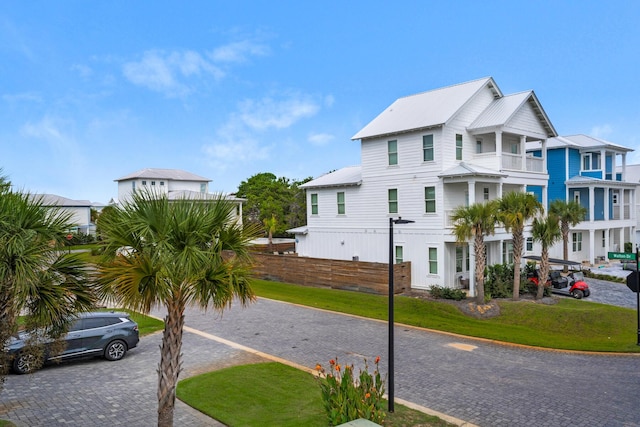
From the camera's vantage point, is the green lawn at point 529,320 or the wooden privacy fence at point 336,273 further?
the wooden privacy fence at point 336,273

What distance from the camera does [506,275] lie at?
27594 millimetres

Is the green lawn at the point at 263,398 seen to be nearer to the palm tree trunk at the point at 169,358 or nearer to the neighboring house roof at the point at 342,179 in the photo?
the palm tree trunk at the point at 169,358

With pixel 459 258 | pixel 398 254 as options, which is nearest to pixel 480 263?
pixel 459 258

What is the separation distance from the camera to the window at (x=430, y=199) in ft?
90.7

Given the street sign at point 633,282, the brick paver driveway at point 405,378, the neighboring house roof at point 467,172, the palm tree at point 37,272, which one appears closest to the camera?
the palm tree at point 37,272

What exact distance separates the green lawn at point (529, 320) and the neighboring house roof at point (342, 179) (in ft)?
28.4

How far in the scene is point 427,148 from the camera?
2803cm

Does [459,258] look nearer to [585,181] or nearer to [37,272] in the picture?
[585,181]

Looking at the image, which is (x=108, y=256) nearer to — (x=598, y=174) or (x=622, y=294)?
(x=622, y=294)

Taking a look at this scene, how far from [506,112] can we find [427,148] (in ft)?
19.1

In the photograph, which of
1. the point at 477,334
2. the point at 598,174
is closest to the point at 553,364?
the point at 477,334

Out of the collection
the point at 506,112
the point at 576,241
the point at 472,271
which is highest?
the point at 506,112

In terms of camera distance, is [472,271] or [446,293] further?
→ [472,271]

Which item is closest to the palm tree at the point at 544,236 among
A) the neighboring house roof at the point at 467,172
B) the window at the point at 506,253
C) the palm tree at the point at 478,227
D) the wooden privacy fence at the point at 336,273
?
the palm tree at the point at 478,227
